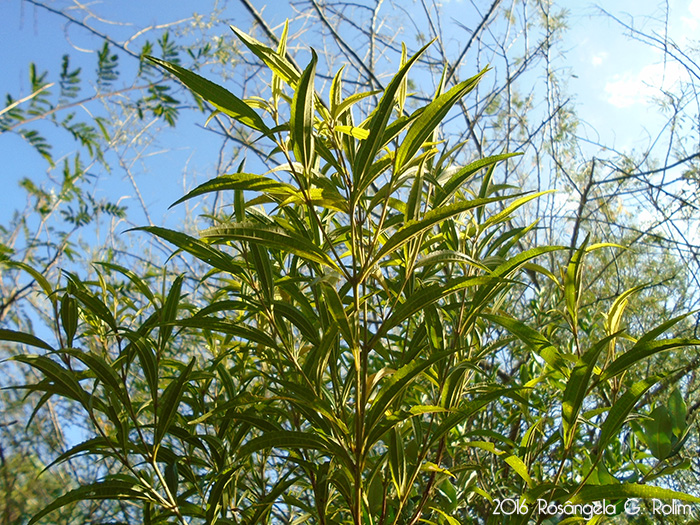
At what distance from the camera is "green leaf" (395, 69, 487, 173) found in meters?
0.58

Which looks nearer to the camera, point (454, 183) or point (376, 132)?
point (376, 132)

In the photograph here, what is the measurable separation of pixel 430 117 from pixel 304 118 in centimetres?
15

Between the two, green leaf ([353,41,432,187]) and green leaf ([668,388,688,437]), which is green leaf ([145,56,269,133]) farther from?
green leaf ([668,388,688,437])

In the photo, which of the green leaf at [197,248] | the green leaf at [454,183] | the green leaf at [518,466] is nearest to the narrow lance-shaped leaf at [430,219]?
the green leaf at [454,183]

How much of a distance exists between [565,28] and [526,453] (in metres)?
2.94

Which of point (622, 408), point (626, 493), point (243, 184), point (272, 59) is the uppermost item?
point (272, 59)

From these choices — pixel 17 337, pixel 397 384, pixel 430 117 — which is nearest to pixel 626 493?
pixel 397 384

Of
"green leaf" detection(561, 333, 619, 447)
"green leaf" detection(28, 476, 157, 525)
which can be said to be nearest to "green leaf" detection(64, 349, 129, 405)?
"green leaf" detection(28, 476, 157, 525)

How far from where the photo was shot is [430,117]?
0.59 m

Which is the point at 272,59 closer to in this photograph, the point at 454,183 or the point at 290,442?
the point at 454,183

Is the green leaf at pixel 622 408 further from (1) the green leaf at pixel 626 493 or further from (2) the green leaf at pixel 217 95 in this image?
(2) the green leaf at pixel 217 95

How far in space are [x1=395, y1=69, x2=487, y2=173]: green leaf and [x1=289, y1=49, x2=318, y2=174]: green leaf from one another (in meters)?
0.11

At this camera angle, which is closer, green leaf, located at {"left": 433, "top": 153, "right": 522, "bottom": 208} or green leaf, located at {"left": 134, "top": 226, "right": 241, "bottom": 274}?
green leaf, located at {"left": 134, "top": 226, "right": 241, "bottom": 274}

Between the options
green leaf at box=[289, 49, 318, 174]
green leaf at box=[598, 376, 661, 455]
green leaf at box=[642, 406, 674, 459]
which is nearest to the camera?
green leaf at box=[289, 49, 318, 174]
